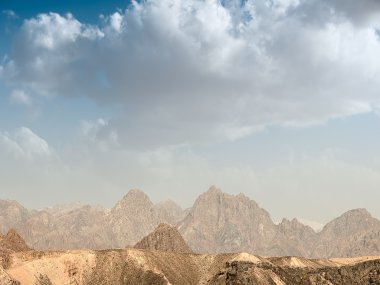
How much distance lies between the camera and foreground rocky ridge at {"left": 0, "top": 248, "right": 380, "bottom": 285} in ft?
531

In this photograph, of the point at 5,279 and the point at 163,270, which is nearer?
the point at 5,279

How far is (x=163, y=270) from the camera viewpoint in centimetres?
17538

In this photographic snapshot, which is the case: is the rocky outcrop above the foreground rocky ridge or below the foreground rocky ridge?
below

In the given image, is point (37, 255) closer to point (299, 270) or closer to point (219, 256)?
point (219, 256)

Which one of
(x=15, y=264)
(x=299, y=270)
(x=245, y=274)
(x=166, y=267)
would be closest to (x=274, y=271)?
(x=299, y=270)

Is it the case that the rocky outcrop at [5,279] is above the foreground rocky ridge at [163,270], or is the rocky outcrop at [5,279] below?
below

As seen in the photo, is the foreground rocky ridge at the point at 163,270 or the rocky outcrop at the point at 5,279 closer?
the rocky outcrop at the point at 5,279

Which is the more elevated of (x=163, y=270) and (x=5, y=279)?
(x=163, y=270)

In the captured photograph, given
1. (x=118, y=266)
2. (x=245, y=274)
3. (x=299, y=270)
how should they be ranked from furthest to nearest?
(x=299, y=270) → (x=118, y=266) → (x=245, y=274)

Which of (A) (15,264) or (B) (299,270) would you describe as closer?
(A) (15,264)

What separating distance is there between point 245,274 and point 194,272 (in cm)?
2749

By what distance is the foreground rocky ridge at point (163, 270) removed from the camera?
162 meters

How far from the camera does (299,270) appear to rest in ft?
608

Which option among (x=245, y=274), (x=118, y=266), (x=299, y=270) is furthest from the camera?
(x=299, y=270)
